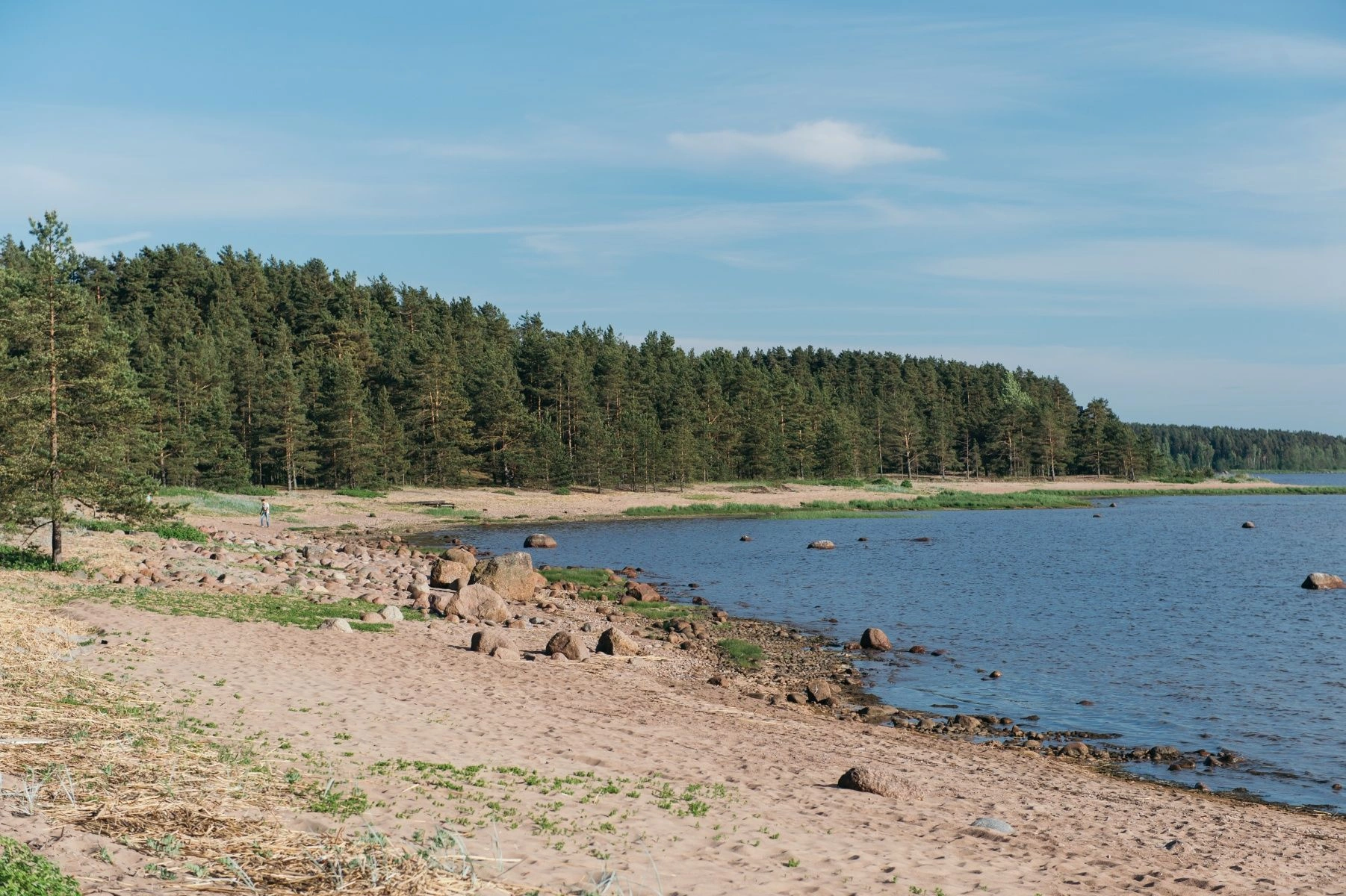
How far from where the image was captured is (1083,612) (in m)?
37.3

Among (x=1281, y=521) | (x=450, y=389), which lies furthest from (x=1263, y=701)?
(x=450, y=389)

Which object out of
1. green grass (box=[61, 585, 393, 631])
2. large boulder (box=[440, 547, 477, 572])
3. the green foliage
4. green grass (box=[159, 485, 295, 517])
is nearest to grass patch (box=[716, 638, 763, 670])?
green grass (box=[61, 585, 393, 631])

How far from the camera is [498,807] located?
11148 mm

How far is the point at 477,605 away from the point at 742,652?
8.01m

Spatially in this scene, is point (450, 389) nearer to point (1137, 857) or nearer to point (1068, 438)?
point (1137, 857)

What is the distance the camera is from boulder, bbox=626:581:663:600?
3756cm

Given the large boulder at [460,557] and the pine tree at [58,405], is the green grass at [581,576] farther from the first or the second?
the pine tree at [58,405]

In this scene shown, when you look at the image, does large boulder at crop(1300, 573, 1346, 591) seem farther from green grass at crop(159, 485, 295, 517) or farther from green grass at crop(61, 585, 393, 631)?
green grass at crop(159, 485, 295, 517)

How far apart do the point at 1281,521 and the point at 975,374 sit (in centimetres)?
10428

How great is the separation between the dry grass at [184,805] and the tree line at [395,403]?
639 inches

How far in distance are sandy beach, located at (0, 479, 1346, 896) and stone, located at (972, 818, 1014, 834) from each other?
131 mm

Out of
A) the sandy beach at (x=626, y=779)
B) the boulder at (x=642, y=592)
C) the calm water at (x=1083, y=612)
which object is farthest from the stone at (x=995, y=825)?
the boulder at (x=642, y=592)

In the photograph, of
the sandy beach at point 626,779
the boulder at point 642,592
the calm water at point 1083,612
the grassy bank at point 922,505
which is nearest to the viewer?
the sandy beach at point 626,779

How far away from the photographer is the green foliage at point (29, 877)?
6.38 m
